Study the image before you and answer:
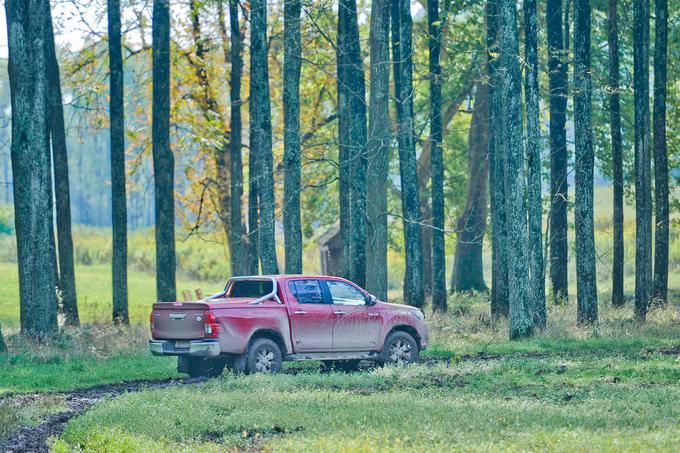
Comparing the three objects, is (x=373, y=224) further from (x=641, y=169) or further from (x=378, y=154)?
(x=641, y=169)

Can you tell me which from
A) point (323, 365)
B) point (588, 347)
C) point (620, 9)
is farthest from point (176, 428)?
point (620, 9)

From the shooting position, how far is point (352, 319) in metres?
20.3

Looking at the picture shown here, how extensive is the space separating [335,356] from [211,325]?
2.84 meters

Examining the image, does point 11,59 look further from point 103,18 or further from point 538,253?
point 538,253

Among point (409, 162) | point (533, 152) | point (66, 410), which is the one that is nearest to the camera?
point (66, 410)

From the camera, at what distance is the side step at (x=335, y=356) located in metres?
19.7


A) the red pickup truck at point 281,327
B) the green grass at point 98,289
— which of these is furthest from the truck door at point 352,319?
the green grass at point 98,289

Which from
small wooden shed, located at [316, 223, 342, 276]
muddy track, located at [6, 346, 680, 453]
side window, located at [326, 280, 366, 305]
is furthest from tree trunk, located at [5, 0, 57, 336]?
small wooden shed, located at [316, 223, 342, 276]

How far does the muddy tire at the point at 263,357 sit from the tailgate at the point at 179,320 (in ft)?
3.23

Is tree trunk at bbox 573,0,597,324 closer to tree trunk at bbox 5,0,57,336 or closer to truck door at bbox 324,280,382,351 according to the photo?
truck door at bbox 324,280,382,351

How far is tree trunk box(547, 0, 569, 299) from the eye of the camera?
33562 mm

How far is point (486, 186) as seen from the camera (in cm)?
4550

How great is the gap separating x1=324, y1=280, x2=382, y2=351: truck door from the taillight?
2.52 metres

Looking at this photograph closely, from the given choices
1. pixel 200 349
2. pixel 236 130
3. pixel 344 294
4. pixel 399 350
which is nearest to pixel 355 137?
pixel 236 130
